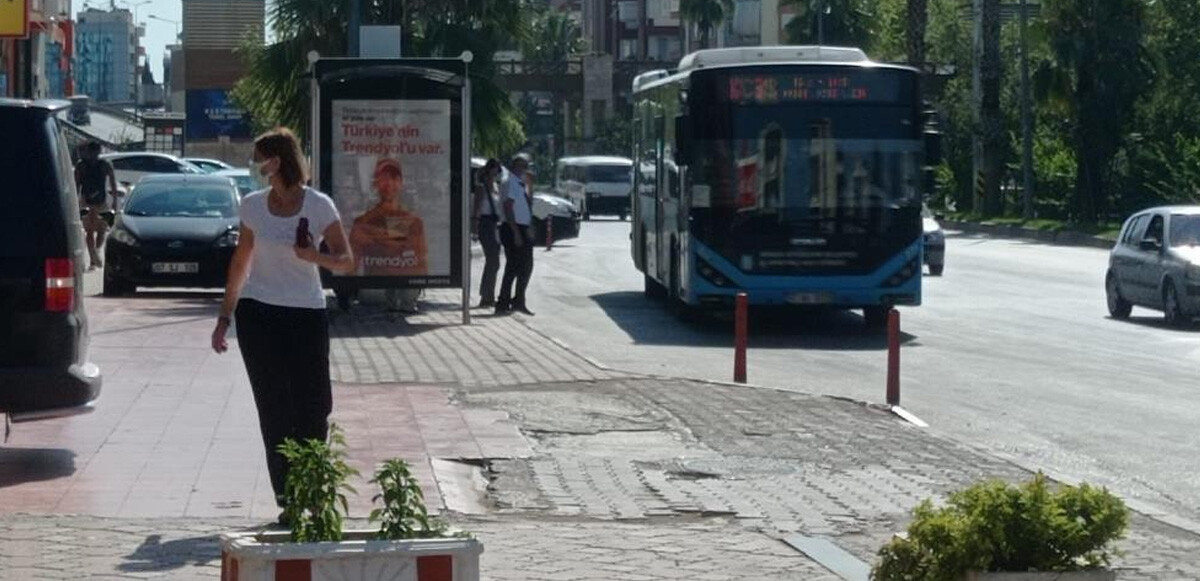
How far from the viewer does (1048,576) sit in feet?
21.4

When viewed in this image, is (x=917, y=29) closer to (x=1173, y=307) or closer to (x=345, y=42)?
(x=345, y=42)

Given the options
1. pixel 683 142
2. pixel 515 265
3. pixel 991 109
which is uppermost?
pixel 991 109

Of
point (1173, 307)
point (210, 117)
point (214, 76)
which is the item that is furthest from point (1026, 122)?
point (214, 76)

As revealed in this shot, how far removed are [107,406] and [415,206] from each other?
851 centimetres

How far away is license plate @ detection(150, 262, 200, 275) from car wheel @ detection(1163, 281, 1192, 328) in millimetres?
11496

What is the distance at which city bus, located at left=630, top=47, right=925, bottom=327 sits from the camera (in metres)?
22.8

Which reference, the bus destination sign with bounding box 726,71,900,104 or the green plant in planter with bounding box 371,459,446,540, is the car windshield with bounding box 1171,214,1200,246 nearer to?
the bus destination sign with bounding box 726,71,900,104

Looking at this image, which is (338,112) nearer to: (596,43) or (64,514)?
(64,514)

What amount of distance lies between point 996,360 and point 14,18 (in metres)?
9.48

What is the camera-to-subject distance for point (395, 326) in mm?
22156

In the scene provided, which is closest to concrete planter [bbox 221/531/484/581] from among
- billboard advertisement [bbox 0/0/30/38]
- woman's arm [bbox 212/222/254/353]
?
woman's arm [bbox 212/222/254/353]

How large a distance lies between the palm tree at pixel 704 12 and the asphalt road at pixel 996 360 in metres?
64.8

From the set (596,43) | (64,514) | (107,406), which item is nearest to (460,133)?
(107,406)

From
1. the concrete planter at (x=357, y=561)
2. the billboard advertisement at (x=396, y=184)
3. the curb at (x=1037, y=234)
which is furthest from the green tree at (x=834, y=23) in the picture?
the concrete planter at (x=357, y=561)
